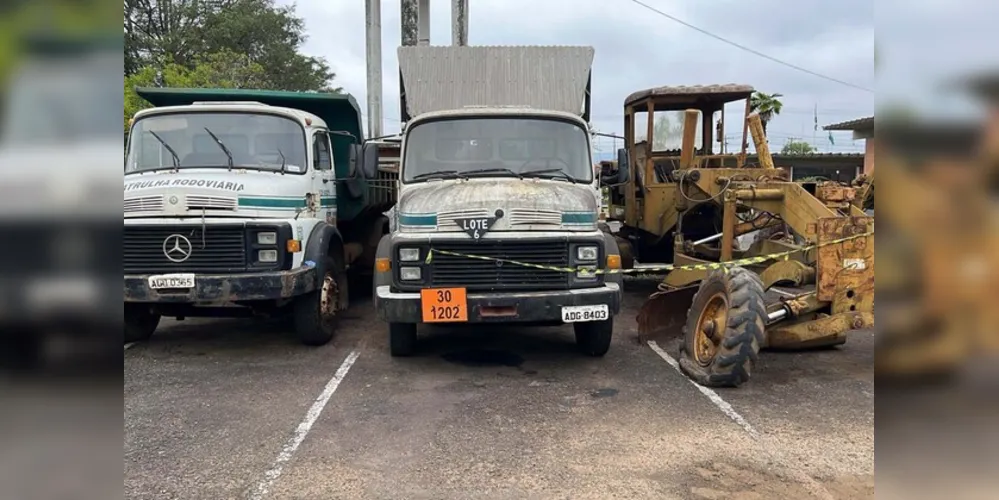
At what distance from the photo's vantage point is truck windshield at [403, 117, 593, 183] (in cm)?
665

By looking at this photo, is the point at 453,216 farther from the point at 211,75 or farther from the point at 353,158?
the point at 211,75

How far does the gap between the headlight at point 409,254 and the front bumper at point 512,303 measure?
0.95 feet

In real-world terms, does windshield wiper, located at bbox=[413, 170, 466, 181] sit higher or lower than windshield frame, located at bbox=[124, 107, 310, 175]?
lower

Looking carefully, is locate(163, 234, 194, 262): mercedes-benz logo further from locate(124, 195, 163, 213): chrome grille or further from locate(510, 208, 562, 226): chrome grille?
locate(510, 208, 562, 226): chrome grille

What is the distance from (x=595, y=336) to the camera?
253 inches

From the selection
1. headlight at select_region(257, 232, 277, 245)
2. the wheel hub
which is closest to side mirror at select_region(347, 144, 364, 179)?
headlight at select_region(257, 232, 277, 245)

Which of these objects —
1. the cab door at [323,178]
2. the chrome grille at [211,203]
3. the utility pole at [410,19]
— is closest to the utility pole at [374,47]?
the utility pole at [410,19]

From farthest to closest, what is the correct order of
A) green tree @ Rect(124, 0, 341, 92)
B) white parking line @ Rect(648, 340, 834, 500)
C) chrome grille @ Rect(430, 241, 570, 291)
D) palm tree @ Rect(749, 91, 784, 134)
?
palm tree @ Rect(749, 91, 784, 134)
green tree @ Rect(124, 0, 341, 92)
chrome grille @ Rect(430, 241, 570, 291)
white parking line @ Rect(648, 340, 834, 500)

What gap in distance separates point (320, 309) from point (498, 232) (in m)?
2.30

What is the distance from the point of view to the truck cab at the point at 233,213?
6.12 metres

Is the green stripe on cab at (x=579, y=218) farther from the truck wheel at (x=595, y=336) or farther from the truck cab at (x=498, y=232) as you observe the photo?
the truck wheel at (x=595, y=336)

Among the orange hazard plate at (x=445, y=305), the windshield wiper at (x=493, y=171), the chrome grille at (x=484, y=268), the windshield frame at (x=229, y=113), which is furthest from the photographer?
the windshield frame at (x=229, y=113)

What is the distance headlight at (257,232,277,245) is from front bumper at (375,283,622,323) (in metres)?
1.32

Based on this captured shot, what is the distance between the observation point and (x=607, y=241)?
615 centimetres
